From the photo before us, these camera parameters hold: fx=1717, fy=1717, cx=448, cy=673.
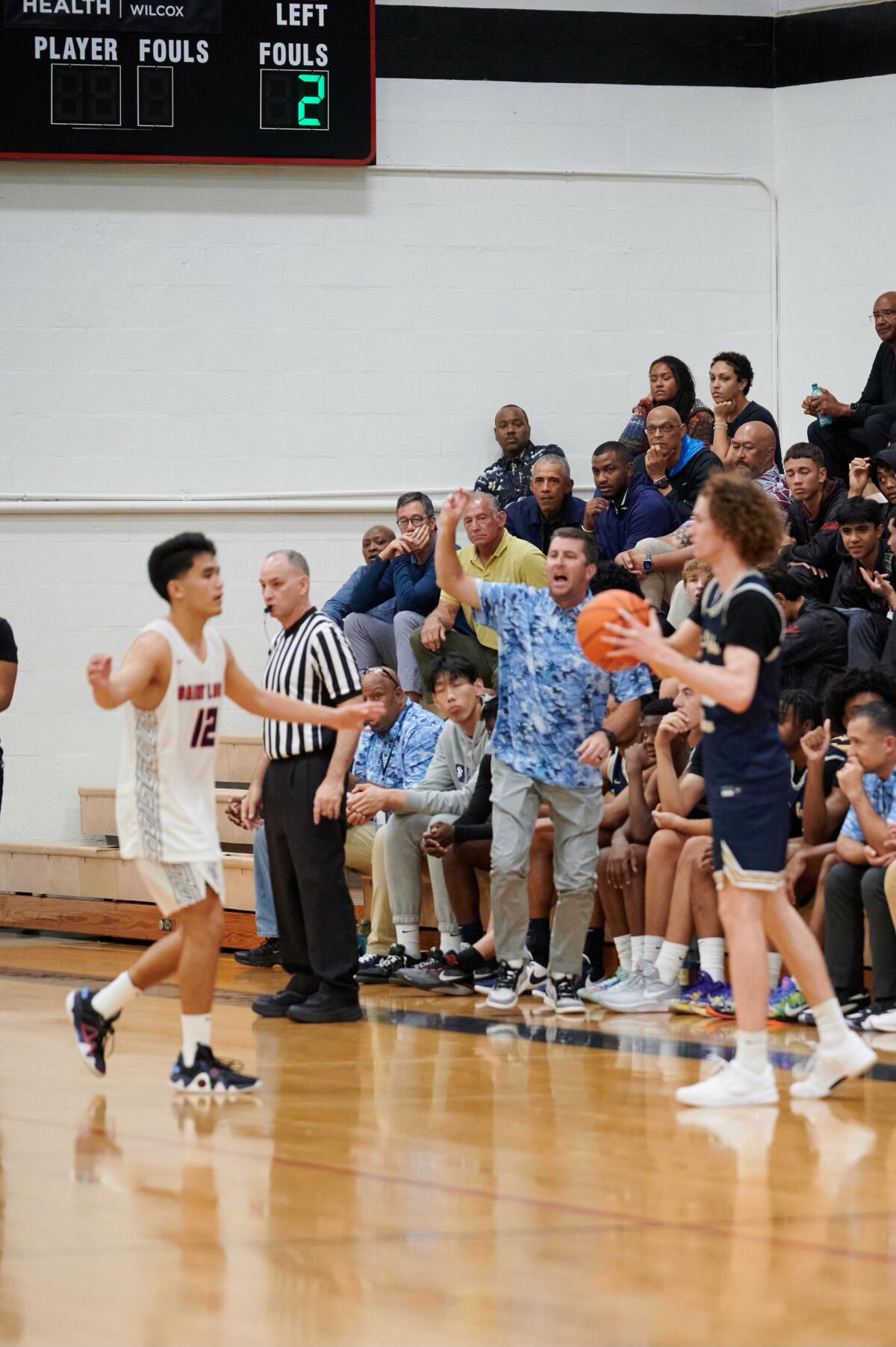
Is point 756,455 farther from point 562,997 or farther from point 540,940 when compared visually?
point 562,997

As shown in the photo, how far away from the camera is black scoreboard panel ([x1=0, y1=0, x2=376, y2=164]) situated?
10180 millimetres

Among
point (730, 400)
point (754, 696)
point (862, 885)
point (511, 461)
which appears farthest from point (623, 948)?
point (511, 461)

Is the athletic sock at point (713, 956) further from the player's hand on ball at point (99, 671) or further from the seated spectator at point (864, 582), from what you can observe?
the player's hand on ball at point (99, 671)

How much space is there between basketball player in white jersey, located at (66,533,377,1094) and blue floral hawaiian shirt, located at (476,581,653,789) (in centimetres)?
172

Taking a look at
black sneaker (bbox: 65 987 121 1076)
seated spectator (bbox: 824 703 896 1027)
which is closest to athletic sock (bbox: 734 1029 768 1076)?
seated spectator (bbox: 824 703 896 1027)

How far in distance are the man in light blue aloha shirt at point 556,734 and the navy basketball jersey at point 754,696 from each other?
165 centimetres

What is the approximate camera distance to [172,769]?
4895mm

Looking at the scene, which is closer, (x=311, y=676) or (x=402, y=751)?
(x=311, y=676)

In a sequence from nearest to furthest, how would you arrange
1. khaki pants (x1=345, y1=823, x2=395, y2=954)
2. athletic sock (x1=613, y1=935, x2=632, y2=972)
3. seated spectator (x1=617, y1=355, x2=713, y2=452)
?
athletic sock (x1=613, y1=935, x2=632, y2=972), khaki pants (x1=345, y1=823, x2=395, y2=954), seated spectator (x1=617, y1=355, x2=713, y2=452)

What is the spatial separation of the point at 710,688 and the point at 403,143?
7368 millimetres

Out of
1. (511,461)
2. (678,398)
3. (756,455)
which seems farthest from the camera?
(511,461)

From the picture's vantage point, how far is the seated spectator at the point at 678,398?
968 cm

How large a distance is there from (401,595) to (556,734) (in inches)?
126

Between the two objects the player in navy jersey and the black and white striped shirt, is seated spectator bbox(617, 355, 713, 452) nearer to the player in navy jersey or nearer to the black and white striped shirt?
the black and white striped shirt
